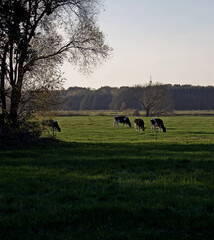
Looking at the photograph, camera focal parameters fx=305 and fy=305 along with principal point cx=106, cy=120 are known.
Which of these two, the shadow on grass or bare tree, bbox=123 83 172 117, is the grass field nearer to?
the shadow on grass

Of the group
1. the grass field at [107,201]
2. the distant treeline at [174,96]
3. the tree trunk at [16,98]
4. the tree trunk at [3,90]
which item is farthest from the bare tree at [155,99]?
the grass field at [107,201]

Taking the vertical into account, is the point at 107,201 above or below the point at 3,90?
below

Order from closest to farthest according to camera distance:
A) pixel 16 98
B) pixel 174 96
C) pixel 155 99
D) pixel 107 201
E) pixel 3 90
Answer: pixel 107 201, pixel 3 90, pixel 16 98, pixel 155 99, pixel 174 96

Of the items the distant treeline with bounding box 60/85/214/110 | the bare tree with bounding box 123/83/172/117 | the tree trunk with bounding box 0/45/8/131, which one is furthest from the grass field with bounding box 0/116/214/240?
the distant treeline with bounding box 60/85/214/110

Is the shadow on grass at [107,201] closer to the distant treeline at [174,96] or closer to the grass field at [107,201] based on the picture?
the grass field at [107,201]

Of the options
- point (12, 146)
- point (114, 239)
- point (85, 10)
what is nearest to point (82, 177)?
point (114, 239)

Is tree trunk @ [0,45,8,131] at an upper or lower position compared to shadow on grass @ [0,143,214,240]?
upper

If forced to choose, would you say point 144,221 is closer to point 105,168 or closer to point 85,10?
point 105,168

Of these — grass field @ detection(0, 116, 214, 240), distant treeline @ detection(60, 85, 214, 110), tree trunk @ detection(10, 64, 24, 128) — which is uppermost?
distant treeline @ detection(60, 85, 214, 110)

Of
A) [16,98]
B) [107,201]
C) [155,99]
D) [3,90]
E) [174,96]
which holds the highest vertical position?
[174,96]

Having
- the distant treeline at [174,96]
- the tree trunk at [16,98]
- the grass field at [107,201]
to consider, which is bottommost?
the grass field at [107,201]

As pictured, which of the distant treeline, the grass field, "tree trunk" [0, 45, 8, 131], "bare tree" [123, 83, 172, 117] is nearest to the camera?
the grass field

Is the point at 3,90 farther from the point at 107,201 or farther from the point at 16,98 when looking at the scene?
the point at 107,201

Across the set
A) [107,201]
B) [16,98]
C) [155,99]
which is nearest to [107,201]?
[107,201]
